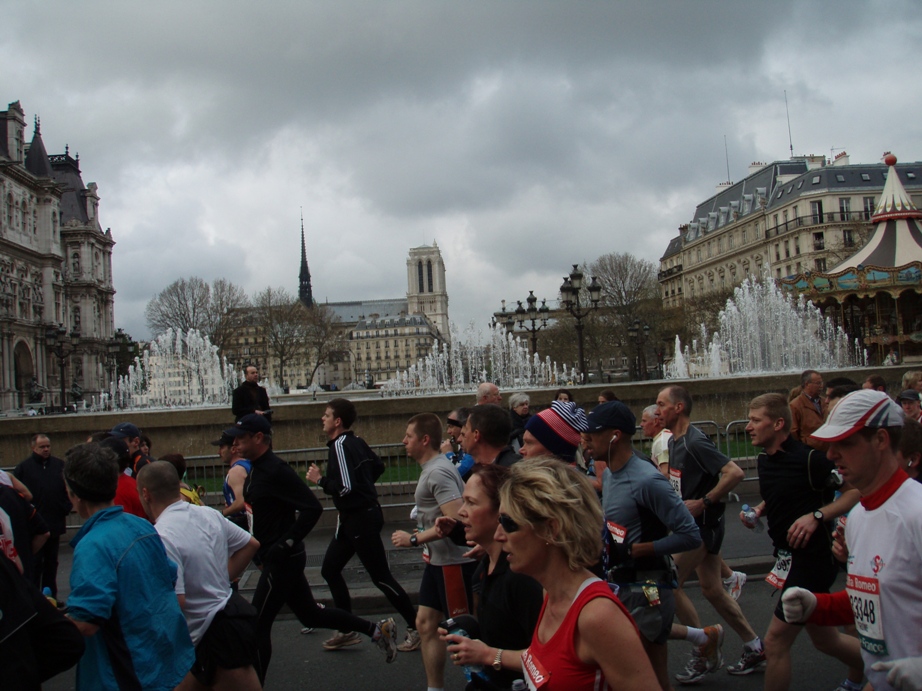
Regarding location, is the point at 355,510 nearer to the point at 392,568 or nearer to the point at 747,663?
the point at 392,568

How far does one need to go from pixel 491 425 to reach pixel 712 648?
2133 mm

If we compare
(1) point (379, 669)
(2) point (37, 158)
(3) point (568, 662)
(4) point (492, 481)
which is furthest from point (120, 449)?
(2) point (37, 158)

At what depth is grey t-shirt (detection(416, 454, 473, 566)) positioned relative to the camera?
4867 millimetres

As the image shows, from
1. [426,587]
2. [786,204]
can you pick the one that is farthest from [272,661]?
[786,204]

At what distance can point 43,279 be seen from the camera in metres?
60.3

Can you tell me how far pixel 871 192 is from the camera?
64.9 m

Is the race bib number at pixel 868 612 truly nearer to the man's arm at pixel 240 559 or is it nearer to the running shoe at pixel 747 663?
the running shoe at pixel 747 663

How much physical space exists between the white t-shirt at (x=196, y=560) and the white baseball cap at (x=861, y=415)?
3.10 m

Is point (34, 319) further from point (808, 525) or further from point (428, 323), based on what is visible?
point (428, 323)

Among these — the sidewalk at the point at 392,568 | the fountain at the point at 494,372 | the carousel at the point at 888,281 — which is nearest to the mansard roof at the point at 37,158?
the fountain at the point at 494,372

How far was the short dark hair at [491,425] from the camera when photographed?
4.92 meters

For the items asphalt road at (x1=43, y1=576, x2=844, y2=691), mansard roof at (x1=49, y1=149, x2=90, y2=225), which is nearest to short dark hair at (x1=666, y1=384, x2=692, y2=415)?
asphalt road at (x1=43, y1=576, x2=844, y2=691)

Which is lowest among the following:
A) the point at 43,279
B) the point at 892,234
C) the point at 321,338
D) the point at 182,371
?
the point at 182,371

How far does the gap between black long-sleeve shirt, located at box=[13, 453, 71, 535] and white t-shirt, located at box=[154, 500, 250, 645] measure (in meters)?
4.45
